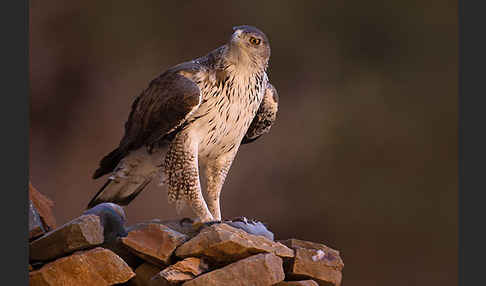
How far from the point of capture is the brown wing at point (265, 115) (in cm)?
277

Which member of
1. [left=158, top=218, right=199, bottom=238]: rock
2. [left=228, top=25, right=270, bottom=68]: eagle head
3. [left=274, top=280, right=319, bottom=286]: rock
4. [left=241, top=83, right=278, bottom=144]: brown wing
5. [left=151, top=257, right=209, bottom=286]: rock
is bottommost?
[left=274, top=280, right=319, bottom=286]: rock

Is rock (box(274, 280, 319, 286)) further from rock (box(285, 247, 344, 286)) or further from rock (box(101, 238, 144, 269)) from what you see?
rock (box(101, 238, 144, 269))

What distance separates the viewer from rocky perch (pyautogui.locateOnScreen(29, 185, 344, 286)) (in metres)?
2.01

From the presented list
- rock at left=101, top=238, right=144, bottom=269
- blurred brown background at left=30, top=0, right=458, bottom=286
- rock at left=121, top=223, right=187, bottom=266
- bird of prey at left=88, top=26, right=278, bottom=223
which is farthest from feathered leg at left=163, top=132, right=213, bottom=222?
blurred brown background at left=30, top=0, right=458, bottom=286

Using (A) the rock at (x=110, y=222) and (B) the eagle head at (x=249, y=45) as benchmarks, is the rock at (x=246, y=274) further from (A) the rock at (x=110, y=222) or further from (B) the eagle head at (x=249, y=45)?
(B) the eagle head at (x=249, y=45)

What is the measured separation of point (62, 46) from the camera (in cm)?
306

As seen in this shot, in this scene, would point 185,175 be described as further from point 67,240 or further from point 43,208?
point 43,208

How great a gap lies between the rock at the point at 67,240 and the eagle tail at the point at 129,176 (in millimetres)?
571

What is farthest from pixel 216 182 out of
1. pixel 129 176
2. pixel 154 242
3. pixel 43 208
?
pixel 43 208

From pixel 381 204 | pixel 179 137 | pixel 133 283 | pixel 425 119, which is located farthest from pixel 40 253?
pixel 425 119

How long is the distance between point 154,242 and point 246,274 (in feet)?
1.34

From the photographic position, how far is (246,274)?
6.59ft

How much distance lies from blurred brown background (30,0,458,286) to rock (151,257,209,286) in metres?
1.24

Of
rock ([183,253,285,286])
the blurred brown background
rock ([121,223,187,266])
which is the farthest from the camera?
the blurred brown background
